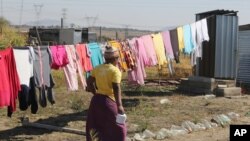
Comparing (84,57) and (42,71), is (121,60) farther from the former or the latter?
(42,71)

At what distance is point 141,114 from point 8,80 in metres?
4.39

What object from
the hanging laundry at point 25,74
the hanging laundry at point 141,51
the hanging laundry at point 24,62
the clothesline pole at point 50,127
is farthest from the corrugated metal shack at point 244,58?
the hanging laundry at point 24,62

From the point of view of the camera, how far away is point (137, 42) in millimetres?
12508

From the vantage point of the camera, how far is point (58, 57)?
32.1 feet

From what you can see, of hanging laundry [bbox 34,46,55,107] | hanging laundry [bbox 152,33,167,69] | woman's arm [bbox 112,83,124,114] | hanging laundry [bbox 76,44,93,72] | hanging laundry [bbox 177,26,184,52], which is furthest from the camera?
hanging laundry [bbox 177,26,184,52]

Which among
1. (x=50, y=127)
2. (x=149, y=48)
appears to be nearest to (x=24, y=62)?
(x=50, y=127)

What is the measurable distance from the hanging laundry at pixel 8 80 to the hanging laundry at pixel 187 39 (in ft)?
21.0

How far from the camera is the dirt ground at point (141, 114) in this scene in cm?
983

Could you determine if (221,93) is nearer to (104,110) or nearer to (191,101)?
(191,101)

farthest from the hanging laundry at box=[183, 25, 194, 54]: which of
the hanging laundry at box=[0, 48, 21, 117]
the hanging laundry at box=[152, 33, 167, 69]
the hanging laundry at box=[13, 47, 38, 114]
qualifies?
the hanging laundry at box=[0, 48, 21, 117]

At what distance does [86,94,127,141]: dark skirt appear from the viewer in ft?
23.1

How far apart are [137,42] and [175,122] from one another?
2.41 meters

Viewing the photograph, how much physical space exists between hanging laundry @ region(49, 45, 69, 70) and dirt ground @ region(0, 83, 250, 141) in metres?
1.37

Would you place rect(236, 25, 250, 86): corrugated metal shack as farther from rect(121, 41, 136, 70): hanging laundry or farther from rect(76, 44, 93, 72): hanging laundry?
rect(76, 44, 93, 72): hanging laundry
